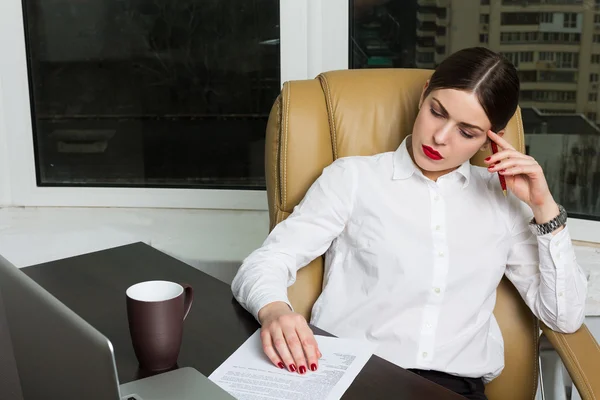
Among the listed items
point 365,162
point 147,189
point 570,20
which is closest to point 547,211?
point 365,162

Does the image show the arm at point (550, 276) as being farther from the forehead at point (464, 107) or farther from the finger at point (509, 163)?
the forehead at point (464, 107)

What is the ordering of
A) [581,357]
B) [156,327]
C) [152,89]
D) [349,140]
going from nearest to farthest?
[156,327], [581,357], [349,140], [152,89]

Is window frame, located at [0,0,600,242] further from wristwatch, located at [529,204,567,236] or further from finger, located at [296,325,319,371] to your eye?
finger, located at [296,325,319,371]

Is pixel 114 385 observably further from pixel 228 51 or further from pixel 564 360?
pixel 228 51

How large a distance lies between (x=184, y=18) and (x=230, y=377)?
157 centimetres

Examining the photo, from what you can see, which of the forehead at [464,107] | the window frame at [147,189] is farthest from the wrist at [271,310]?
the window frame at [147,189]

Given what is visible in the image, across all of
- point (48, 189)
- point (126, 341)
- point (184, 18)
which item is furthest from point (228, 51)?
point (126, 341)

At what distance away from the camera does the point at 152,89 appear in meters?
2.34

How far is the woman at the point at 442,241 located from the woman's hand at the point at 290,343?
0.69 ft

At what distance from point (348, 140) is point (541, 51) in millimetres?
801

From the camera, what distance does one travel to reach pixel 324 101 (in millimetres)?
1515

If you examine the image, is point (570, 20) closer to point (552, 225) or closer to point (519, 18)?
point (519, 18)

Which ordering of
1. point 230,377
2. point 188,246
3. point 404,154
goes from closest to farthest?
point 230,377 < point 404,154 < point 188,246

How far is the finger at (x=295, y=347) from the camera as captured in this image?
98 centimetres
